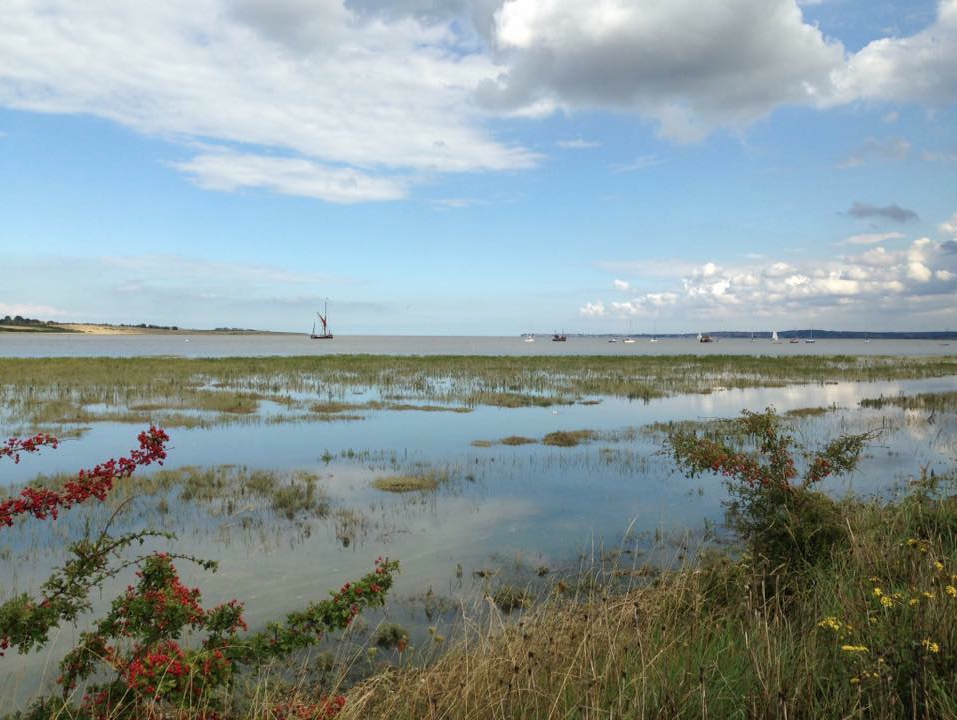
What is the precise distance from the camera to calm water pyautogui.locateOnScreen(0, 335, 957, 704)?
29.3 feet

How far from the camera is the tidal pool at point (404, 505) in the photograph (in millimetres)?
8930

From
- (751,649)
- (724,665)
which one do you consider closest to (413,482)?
(724,665)

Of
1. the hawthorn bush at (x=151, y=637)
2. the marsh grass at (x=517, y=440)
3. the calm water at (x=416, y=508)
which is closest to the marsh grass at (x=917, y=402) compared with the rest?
the calm water at (x=416, y=508)

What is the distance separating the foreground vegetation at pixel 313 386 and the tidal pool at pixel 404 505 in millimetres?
3641

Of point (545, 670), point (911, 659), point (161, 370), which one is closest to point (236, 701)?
point (545, 670)

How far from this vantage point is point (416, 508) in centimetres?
1270

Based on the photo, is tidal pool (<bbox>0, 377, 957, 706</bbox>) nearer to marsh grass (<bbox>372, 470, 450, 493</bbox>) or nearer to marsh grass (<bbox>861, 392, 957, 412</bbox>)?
marsh grass (<bbox>372, 470, 450, 493</bbox>)

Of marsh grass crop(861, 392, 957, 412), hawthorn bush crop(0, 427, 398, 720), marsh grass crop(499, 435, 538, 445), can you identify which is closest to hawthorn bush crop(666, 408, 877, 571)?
hawthorn bush crop(0, 427, 398, 720)

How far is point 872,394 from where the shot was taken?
33.1 meters

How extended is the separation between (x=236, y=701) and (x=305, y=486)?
874 centimetres

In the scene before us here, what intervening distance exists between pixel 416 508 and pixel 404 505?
0.34m

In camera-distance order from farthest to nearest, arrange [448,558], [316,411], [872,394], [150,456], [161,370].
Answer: [161,370]
[872,394]
[316,411]
[448,558]
[150,456]

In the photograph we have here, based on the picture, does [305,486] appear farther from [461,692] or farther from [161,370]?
[161,370]

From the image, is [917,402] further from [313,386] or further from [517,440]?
[313,386]
